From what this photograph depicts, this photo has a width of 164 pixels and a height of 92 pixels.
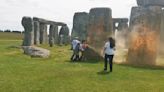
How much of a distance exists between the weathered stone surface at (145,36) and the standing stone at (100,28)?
8.20 ft

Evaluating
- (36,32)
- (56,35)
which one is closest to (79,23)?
(56,35)

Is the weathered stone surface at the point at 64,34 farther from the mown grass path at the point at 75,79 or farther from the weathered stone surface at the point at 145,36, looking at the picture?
the mown grass path at the point at 75,79

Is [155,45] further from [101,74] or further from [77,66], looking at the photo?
[101,74]

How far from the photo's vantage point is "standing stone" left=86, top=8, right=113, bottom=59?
33625mm

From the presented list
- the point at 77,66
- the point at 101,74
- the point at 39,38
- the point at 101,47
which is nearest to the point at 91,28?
the point at 101,47

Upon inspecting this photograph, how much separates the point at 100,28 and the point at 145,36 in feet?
12.6

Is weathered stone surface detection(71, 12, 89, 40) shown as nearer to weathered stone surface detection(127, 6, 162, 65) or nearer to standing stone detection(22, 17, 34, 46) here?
standing stone detection(22, 17, 34, 46)

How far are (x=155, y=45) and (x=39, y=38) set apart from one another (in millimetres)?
26117

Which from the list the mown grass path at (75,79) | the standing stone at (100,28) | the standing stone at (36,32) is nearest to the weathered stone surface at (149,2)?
the standing stone at (100,28)

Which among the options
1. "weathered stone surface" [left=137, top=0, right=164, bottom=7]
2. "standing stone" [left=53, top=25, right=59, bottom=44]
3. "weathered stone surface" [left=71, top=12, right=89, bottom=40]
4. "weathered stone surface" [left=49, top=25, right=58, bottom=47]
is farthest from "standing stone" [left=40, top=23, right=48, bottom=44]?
"weathered stone surface" [left=137, top=0, right=164, bottom=7]

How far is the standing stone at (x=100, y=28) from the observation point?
33.6 metres

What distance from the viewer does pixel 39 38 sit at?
5522 cm

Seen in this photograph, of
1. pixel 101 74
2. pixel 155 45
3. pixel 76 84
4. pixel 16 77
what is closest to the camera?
pixel 76 84

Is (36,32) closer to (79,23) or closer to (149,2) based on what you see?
(79,23)
